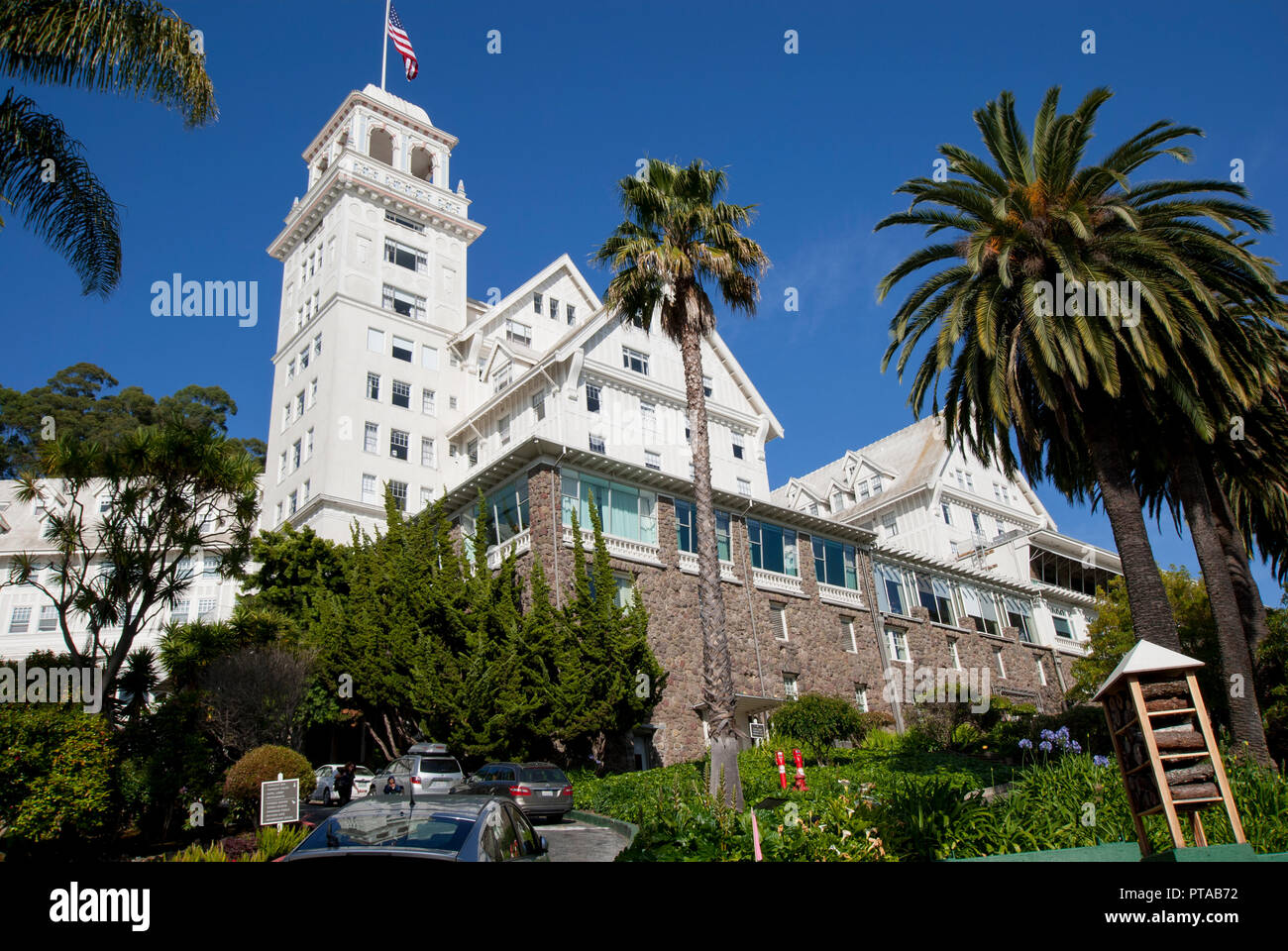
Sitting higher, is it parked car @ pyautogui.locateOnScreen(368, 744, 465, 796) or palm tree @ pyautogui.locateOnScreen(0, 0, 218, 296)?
palm tree @ pyautogui.locateOnScreen(0, 0, 218, 296)

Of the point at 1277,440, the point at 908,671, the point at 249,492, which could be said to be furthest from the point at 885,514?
the point at 249,492

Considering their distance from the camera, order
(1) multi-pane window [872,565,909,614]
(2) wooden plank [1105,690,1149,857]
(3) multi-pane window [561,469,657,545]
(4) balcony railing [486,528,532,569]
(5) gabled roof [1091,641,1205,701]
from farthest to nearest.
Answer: (1) multi-pane window [872,565,909,614], (3) multi-pane window [561,469,657,545], (4) balcony railing [486,528,532,569], (2) wooden plank [1105,690,1149,857], (5) gabled roof [1091,641,1205,701]

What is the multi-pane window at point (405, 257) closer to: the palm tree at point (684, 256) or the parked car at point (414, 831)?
the palm tree at point (684, 256)

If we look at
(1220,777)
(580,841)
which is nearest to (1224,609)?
(1220,777)

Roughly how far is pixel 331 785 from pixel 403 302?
29.2 meters

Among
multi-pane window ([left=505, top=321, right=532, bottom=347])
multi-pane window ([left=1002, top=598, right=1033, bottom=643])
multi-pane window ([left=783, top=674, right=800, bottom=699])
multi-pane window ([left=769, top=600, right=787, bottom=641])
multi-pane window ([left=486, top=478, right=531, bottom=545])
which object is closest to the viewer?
multi-pane window ([left=486, top=478, right=531, bottom=545])

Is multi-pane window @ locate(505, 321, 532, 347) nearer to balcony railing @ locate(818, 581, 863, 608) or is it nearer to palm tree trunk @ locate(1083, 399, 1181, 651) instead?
balcony railing @ locate(818, 581, 863, 608)

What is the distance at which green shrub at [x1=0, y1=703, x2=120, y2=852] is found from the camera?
13281 millimetres

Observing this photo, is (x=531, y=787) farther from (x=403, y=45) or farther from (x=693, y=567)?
(x=403, y=45)

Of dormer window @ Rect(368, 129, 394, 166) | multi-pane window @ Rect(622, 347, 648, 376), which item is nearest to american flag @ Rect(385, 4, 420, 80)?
dormer window @ Rect(368, 129, 394, 166)

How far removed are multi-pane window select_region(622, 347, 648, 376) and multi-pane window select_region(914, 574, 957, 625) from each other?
54.2 feet

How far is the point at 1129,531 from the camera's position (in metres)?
18.4

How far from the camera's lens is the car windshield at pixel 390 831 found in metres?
6.57
